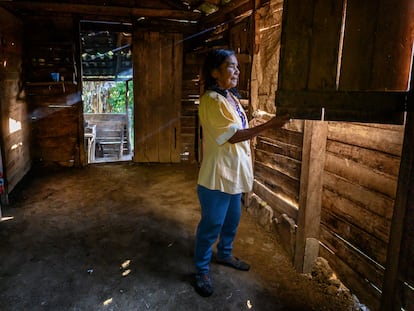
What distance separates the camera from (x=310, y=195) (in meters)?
2.95

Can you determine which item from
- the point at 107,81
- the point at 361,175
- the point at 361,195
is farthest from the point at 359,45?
the point at 107,81

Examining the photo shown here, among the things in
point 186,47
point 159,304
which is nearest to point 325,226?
point 159,304

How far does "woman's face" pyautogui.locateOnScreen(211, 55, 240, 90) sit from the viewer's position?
2.47 meters

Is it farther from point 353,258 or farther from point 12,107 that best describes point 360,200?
point 12,107

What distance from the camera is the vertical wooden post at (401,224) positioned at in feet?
5.53

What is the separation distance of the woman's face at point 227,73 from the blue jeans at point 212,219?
0.79 m

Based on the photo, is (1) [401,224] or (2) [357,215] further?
(2) [357,215]

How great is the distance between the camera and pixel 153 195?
5.01 meters

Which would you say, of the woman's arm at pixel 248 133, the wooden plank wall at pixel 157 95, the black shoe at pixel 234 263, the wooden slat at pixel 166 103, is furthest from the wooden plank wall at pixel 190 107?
the woman's arm at pixel 248 133

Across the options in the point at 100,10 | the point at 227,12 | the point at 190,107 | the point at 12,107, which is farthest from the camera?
the point at 190,107

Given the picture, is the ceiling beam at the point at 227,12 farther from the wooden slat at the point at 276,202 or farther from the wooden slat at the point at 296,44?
the wooden slat at the point at 296,44

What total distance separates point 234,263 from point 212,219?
689 millimetres

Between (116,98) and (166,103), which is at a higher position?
(166,103)

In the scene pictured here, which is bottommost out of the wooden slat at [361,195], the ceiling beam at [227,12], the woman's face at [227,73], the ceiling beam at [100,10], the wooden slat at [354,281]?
the wooden slat at [354,281]
